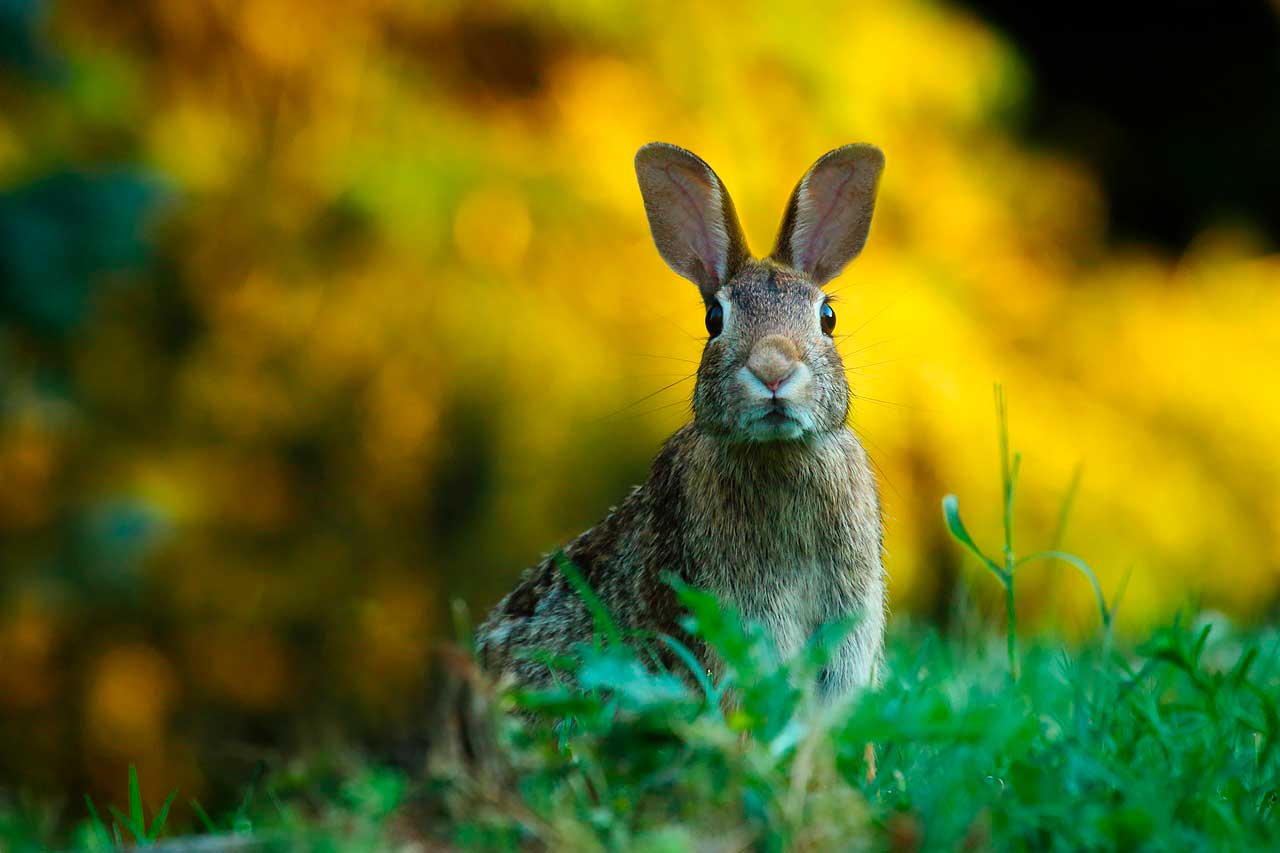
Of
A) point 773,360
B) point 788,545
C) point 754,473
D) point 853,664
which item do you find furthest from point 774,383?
point 853,664

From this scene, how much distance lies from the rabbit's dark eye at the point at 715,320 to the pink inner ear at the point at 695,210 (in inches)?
7.0

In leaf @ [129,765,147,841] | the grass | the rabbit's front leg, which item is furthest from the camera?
the rabbit's front leg

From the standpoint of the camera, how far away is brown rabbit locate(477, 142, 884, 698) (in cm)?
272

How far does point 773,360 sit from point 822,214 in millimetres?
598

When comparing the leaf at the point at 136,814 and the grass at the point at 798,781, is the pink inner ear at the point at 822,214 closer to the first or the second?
the grass at the point at 798,781

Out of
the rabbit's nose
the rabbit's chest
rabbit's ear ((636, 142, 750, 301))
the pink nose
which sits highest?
rabbit's ear ((636, 142, 750, 301))

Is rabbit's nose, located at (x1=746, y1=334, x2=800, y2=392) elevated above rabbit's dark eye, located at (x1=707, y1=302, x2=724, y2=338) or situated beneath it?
situated beneath

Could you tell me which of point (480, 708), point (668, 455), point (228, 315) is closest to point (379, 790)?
point (480, 708)

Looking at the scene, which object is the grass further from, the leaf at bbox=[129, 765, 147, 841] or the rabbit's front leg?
the rabbit's front leg

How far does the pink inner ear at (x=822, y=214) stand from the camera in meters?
3.11

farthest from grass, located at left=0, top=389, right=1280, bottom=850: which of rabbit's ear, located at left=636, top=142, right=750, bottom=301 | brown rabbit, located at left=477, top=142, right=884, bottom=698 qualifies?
rabbit's ear, located at left=636, top=142, right=750, bottom=301

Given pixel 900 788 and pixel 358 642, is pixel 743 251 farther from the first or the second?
pixel 358 642

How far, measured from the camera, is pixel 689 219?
3170 millimetres

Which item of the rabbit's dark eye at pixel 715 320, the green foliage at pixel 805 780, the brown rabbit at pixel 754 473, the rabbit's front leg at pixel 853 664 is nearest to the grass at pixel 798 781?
the green foliage at pixel 805 780
